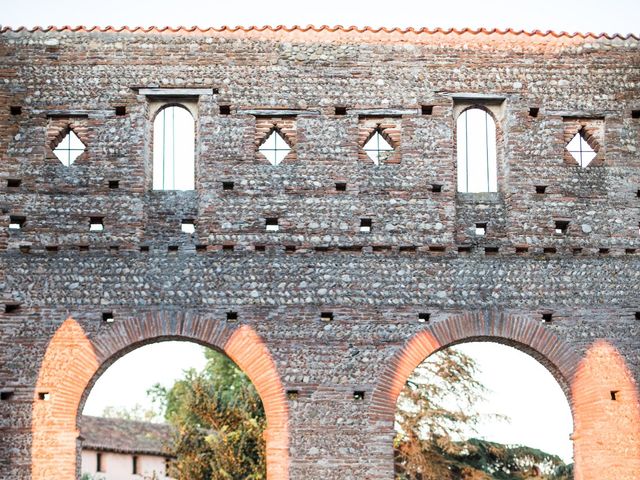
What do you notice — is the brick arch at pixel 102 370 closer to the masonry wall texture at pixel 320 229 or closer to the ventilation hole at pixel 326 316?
the masonry wall texture at pixel 320 229

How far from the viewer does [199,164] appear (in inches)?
714

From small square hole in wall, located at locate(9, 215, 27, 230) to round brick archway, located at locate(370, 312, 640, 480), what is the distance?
5.58 meters

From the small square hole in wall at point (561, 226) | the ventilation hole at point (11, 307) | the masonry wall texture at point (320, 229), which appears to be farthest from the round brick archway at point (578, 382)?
the ventilation hole at point (11, 307)

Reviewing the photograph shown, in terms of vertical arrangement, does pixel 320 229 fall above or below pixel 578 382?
above

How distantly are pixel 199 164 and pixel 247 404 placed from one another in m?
11.2

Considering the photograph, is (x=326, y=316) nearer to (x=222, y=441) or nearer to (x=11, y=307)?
(x=11, y=307)

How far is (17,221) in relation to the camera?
17.9 m

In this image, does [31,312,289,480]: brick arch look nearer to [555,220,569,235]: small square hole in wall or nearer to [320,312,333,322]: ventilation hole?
[320,312,333,322]: ventilation hole

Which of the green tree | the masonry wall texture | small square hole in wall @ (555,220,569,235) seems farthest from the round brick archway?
the green tree

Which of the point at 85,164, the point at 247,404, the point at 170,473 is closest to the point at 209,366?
the point at 170,473

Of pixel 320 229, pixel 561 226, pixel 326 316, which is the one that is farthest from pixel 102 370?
pixel 561 226

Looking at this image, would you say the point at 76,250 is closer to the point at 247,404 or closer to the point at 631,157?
the point at 631,157

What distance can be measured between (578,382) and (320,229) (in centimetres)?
425

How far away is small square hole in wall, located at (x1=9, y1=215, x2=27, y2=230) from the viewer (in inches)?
→ 702
